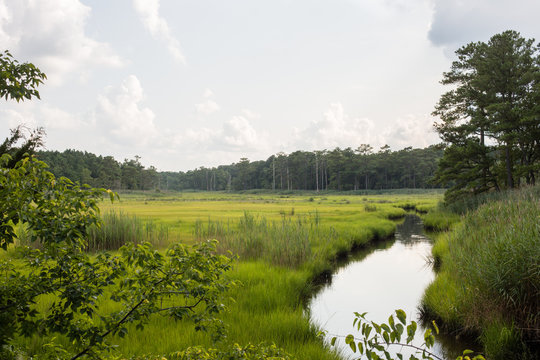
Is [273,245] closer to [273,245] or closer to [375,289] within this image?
[273,245]

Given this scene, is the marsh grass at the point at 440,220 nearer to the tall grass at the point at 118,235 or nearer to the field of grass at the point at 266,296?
the field of grass at the point at 266,296

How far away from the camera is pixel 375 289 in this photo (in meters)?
11.4

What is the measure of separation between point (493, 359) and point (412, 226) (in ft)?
71.6

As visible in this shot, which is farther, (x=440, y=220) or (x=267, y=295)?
(x=440, y=220)

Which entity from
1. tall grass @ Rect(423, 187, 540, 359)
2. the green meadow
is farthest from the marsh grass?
tall grass @ Rect(423, 187, 540, 359)

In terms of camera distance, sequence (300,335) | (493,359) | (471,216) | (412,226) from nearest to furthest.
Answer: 1. (493,359)
2. (300,335)
3. (471,216)
4. (412,226)

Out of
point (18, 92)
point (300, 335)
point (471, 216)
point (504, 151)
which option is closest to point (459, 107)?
point (504, 151)

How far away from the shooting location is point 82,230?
104 inches

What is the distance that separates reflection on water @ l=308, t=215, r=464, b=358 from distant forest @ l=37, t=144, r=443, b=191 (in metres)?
81.0

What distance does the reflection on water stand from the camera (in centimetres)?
860

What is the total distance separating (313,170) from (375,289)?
115 m

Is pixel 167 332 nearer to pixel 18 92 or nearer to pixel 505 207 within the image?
pixel 18 92

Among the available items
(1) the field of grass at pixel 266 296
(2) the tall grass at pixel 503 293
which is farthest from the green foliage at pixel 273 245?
(2) the tall grass at pixel 503 293

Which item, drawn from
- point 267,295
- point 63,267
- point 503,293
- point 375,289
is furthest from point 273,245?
point 63,267
